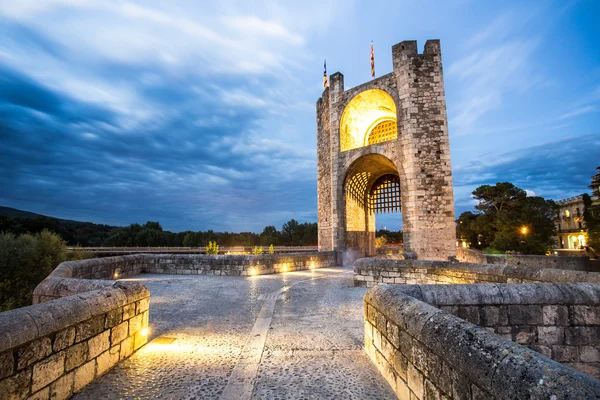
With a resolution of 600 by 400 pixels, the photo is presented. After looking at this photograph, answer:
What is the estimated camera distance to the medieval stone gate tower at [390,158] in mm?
14102

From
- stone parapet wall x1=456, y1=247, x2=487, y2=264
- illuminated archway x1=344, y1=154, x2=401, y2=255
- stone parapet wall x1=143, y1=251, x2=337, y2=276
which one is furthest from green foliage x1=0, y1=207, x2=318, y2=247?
stone parapet wall x1=143, y1=251, x2=337, y2=276

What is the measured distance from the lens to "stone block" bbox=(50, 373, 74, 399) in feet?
7.80

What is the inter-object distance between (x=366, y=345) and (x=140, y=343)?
2761mm

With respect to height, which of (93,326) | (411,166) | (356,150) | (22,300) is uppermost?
(356,150)

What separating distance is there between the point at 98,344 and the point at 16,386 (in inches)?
34.8

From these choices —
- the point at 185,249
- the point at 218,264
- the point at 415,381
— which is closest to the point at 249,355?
the point at 415,381

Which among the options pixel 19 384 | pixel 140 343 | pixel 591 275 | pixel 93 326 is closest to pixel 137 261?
pixel 140 343

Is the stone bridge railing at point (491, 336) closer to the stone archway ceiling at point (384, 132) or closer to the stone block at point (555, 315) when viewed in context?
the stone block at point (555, 315)

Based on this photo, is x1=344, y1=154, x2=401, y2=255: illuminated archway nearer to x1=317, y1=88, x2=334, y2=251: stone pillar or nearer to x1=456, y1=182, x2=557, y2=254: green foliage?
x1=317, y1=88, x2=334, y2=251: stone pillar

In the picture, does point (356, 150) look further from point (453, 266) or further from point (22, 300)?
point (22, 300)

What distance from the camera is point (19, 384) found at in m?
2.10

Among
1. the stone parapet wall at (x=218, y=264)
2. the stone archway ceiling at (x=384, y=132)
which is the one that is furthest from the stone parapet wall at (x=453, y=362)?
the stone archway ceiling at (x=384, y=132)

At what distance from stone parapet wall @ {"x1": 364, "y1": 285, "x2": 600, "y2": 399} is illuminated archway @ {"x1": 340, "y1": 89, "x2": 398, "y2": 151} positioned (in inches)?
580

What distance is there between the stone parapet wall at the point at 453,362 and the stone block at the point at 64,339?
110 inches
